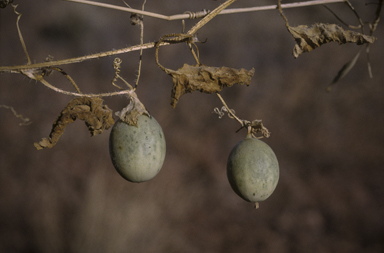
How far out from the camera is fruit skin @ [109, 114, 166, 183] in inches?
25.9

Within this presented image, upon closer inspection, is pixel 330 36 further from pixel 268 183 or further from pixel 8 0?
pixel 8 0

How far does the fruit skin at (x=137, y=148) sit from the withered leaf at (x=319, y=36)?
303mm

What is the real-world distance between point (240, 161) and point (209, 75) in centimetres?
20

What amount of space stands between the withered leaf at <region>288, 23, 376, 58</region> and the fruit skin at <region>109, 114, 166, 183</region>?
30cm

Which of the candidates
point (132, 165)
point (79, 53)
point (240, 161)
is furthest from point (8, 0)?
point (79, 53)

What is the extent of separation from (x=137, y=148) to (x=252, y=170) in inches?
9.1

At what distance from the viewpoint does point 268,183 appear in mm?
704

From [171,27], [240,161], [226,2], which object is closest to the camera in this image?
[226,2]

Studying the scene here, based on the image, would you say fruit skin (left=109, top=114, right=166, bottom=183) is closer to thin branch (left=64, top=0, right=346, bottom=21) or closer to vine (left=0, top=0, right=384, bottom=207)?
vine (left=0, top=0, right=384, bottom=207)

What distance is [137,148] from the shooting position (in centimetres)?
66

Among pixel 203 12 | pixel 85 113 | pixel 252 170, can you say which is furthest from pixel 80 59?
pixel 252 170

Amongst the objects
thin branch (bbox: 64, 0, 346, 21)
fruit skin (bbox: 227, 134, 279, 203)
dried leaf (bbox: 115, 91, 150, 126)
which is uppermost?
thin branch (bbox: 64, 0, 346, 21)

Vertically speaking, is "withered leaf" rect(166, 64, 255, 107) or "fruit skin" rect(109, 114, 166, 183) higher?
"withered leaf" rect(166, 64, 255, 107)

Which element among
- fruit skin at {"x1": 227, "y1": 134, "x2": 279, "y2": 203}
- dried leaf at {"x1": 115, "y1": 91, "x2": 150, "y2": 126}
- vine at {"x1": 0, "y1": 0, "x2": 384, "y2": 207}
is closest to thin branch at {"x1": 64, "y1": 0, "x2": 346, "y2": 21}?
vine at {"x1": 0, "y1": 0, "x2": 384, "y2": 207}
